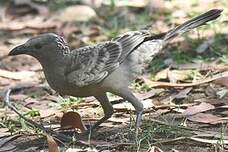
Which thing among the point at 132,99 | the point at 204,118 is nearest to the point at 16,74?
the point at 132,99

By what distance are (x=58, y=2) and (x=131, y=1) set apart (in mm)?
980

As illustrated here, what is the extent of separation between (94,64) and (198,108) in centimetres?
90

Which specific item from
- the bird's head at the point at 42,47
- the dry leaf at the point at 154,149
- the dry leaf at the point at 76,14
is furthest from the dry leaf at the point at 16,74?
the dry leaf at the point at 154,149

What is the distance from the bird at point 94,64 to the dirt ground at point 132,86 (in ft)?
0.82

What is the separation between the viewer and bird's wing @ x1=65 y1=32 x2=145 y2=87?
4.26 meters

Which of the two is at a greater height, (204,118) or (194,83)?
(194,83)

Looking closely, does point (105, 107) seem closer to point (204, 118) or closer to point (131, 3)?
point (204, 118)

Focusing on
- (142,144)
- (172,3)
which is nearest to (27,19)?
(172,3)

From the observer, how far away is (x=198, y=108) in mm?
4746

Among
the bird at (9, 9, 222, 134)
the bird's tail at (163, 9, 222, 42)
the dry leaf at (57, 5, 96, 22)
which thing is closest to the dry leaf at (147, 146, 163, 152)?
the bird at (9, 9, 222, 134)

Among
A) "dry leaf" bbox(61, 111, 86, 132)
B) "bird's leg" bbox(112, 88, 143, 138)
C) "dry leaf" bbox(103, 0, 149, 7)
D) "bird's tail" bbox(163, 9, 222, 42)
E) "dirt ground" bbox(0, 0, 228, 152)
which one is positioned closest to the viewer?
"dirt ground" bbox(0, 0, 228, 152)

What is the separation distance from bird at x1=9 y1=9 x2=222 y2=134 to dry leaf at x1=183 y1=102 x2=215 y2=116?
0.44 metres

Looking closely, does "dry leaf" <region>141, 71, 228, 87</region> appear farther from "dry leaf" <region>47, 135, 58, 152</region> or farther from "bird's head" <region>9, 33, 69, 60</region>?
A: "dry leaf" <region>47, 135, 58, 152</region>

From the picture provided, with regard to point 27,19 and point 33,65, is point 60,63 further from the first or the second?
point 27,19
